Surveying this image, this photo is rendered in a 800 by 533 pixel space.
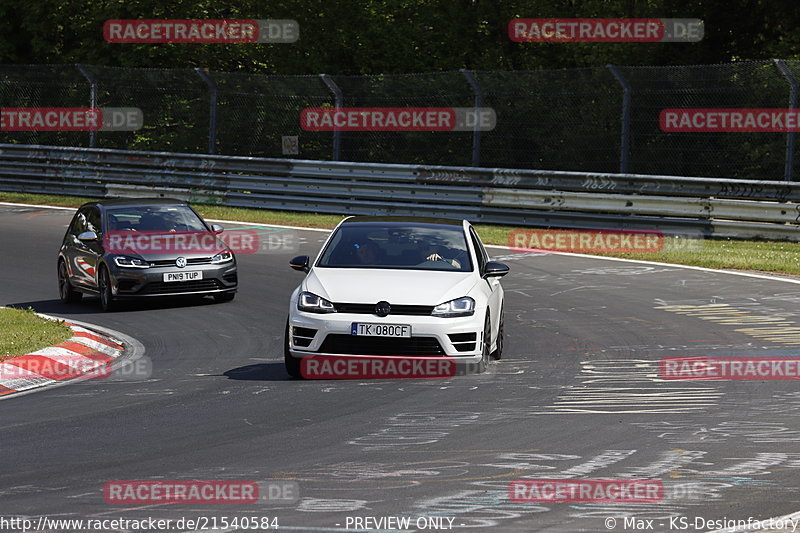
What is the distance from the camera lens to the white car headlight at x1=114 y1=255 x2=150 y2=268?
53.4ft

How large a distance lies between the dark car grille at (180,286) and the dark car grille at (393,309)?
18.8ft

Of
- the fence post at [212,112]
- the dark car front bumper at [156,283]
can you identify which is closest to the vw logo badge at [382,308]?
the dark car front bumper at [156,283]

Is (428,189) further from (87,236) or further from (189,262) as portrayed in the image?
(87,236)

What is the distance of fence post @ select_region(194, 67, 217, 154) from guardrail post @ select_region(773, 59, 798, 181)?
40.3 feet

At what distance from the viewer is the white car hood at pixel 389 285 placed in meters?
11.0

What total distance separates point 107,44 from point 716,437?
104 feet

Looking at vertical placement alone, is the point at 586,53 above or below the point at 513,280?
above

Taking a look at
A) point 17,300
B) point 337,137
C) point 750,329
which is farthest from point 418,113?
point 750,329

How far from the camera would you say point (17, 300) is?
17.1 meters

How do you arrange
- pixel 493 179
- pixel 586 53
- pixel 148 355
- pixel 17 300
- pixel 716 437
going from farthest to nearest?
pixel 586 53, pixel 493 179, pixel 17 300, pixel 148 355, pixel 716 437

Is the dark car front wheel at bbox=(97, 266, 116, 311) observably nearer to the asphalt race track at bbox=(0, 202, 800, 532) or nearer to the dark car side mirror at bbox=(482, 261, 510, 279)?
the asphalt race track at bbox=(0, 202, 800, 532)

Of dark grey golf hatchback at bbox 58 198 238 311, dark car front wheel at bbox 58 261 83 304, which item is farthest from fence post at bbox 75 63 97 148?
dark car front wheel at bbox 58 261 83 304

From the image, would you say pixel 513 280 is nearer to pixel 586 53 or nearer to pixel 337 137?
pixel 337 137

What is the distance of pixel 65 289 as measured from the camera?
17375 millimetres
